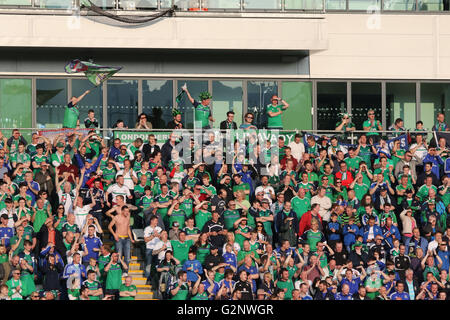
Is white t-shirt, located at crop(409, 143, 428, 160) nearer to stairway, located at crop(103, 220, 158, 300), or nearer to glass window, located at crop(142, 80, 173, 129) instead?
glass window, located at crop(142, 80, 173, 129)

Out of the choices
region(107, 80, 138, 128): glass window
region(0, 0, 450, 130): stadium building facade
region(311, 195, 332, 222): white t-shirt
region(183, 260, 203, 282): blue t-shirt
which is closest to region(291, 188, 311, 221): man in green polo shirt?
region(311, 195, 332, 222): white t-shirt

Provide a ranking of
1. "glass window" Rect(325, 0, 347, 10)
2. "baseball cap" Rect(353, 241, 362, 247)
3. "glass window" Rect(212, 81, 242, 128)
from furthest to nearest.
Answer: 1. "glass window" Rect(325, 0, 347, 10)
2. "glass window" Rect(212, 81, 242, 128)
3. "baseball cap" Rect(353, 241, 362, 247)

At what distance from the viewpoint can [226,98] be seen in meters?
29.4

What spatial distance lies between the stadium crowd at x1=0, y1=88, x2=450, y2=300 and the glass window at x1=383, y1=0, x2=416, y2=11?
4.51 m

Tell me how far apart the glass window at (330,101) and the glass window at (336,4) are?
1901mm

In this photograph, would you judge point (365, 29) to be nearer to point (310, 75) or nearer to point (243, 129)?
point (310, 75)

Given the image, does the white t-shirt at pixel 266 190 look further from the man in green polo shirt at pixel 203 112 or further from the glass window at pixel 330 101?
the glass window at pixel 330 101

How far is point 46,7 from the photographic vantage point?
27797mm

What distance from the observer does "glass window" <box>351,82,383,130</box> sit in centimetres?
2972

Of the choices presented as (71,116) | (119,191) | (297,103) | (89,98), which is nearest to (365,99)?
(297,103)

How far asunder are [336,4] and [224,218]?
8.35m

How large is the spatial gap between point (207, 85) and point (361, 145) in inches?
197
